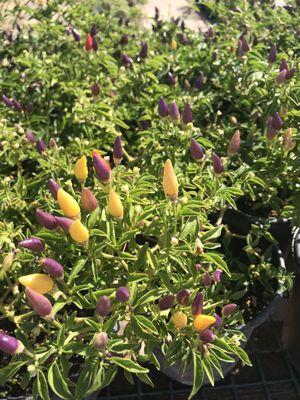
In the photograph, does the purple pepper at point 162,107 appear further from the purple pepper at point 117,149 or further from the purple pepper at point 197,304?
the purple pepper at point 197,304

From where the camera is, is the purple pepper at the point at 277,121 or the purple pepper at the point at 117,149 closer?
the purple pepper at the point at 117,149

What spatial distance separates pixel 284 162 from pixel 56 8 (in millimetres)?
1670

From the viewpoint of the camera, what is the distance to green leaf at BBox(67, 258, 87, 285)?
1.38 meters

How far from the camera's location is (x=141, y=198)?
1.68 m

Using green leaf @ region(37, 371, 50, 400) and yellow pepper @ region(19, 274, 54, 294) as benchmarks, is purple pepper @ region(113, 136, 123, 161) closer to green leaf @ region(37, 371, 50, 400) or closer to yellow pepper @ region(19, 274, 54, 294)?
yellow pepper @ region(19, 274, 54, 294)

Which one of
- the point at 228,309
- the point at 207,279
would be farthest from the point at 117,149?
the point at 228,309

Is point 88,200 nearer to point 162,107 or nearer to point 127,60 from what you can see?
point 162,107

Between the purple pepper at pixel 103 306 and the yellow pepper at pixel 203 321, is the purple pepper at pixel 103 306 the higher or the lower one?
the higher one

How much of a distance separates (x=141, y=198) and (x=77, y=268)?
40cm

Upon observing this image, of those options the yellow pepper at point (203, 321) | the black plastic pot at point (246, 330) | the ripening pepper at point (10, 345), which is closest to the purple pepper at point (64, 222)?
the ripening pepper at point (10, 345)

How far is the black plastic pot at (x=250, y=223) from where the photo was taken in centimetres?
205

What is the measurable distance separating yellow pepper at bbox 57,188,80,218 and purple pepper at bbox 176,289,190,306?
379mm

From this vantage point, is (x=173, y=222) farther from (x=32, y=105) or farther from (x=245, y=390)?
(x=32, y=105)

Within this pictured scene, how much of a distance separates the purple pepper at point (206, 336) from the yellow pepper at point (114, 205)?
0.41 m
